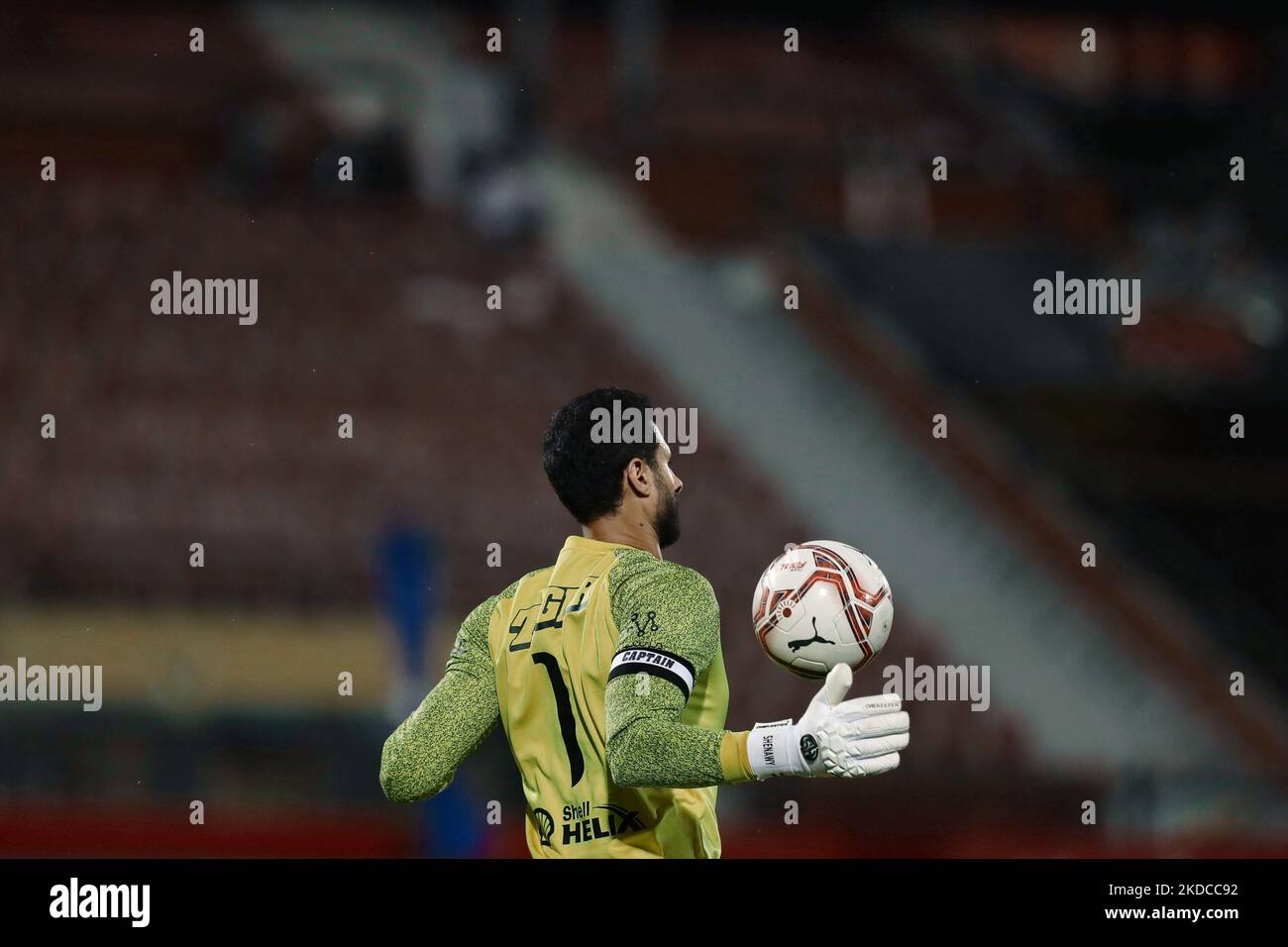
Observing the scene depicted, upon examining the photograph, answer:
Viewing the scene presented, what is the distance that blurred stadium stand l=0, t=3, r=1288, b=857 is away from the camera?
36.8 feet

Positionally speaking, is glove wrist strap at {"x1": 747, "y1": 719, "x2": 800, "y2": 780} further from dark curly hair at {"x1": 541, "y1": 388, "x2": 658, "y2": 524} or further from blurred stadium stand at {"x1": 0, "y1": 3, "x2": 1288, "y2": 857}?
blurred stadium stand at {"x1": 0, "y1": 3, "x2": 1288, "y2": 857}

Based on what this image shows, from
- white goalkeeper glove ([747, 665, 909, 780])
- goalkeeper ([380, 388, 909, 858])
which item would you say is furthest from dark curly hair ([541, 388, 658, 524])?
white goalkeeper glove ([747, 665, 909, 780])

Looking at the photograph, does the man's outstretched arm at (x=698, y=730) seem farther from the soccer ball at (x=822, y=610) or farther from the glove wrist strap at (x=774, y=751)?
the soccer ball at (x=822, y=610)

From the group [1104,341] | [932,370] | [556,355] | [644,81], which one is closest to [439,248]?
[556,355]

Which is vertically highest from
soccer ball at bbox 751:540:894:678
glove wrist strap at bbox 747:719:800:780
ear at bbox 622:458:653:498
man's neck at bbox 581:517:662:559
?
ear at bbox 622:458:653:498

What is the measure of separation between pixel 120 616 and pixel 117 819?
2.76 metres

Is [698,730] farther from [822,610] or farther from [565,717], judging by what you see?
[822,610]

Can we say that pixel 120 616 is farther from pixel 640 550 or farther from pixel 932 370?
pixel 640 550

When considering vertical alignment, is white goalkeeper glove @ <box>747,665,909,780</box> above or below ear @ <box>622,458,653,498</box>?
below

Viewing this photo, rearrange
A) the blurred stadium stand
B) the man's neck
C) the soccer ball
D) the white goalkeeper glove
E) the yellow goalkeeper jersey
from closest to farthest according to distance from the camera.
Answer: the white goalkeeper glove < the yellow goalkeeper jersey < the man's neck < the soccer ball < the blurred stadium stand

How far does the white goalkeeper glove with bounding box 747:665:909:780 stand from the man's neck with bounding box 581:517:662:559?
2.12 feet

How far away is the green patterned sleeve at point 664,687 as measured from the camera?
327 centimetres

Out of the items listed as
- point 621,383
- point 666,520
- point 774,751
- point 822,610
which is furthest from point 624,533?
point 621,383

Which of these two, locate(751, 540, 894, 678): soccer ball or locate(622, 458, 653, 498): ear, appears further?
locate(751, 540, 894, 678): soccer ball
